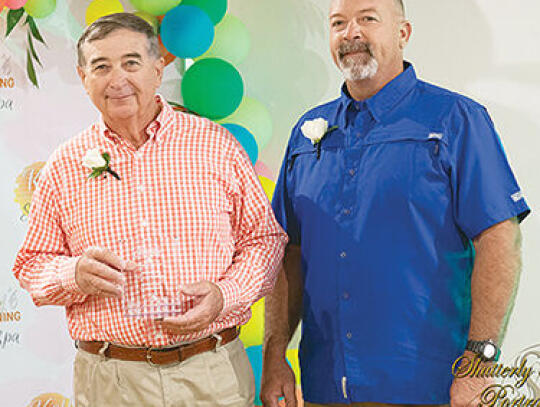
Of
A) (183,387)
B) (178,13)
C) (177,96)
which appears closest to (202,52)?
(178,13)

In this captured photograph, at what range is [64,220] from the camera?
2.14 m

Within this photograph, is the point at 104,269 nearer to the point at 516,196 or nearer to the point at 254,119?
the point at 516,196

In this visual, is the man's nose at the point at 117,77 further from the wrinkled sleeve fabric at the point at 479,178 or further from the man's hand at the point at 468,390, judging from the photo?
the man's hand at the point at 468,390

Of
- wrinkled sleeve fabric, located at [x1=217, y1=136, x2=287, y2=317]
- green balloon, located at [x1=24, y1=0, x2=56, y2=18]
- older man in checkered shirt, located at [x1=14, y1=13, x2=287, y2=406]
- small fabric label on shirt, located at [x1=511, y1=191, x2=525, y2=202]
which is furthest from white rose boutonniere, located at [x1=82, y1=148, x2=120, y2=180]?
green balloon, located at [x1=24, y1=0, x2=56, y2=18]

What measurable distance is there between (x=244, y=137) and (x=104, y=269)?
1.64 metres

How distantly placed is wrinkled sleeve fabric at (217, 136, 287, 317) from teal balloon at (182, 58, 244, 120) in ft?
3.92

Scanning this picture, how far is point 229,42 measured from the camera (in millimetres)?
3574

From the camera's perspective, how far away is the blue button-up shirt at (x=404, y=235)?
2012 mm

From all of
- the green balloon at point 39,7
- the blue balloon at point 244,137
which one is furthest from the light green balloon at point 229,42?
the green balloon at point 39,7

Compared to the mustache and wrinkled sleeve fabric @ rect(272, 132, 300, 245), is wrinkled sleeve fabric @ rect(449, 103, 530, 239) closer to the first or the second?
the mustache

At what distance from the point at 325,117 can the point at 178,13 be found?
1.30 meters

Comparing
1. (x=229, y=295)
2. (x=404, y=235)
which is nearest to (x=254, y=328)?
(x=229, y=295)

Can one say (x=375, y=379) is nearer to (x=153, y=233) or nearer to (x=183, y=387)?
(x=183, y=387)

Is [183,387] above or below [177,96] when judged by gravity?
below
